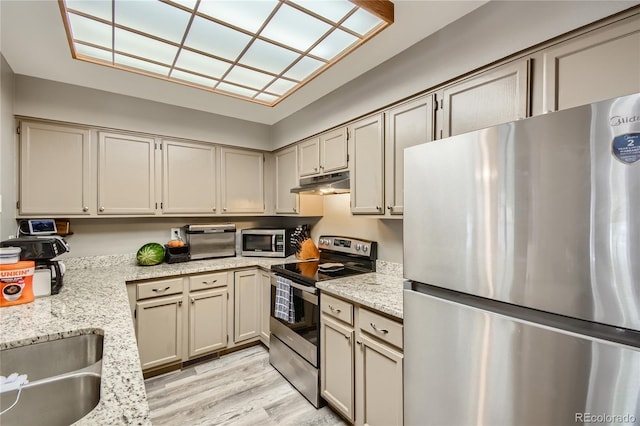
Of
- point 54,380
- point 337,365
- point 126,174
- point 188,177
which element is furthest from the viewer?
point 188,177

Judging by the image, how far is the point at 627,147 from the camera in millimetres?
742

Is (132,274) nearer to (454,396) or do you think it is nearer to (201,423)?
(201,423)

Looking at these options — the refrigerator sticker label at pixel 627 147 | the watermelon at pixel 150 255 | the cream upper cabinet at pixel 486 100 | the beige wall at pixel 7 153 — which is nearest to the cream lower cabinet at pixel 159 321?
the watermelon at pixel 150 255

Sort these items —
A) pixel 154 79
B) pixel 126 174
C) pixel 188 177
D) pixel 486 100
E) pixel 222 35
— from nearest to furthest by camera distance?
pixel 486 100
pixel 222 35
pixel 154 79
pixel 126 174
pixel 188 177

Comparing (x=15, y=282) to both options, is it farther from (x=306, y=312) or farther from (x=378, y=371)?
(x=378, y=371)

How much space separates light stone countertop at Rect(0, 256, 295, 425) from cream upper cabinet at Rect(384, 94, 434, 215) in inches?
64.7

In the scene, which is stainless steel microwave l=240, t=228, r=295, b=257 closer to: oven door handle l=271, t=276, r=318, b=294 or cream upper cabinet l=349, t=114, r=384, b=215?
oven door handle l=271, t=276, r=318, b=294

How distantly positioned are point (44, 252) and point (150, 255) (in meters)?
1.10

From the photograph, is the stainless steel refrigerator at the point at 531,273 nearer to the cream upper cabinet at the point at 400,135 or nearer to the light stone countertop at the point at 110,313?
the light stone countertop at the point at 110,313

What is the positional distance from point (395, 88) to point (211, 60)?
136 centimetres

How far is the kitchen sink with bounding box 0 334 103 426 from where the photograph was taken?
0.94 metres

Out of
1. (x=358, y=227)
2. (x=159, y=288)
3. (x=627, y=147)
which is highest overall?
(x=627, y=147)

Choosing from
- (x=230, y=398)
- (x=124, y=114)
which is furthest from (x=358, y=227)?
(x=124, y=114)

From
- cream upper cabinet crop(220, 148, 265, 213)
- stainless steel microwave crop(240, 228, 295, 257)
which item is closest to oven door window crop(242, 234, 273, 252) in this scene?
stainless steel microwave crop(240, 228, 295, 257)
